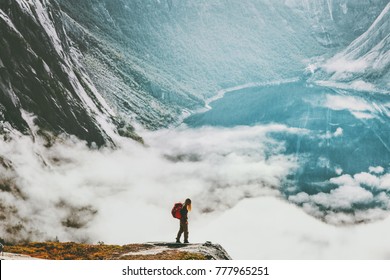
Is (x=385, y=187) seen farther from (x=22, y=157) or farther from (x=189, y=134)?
(x=22, y=157)

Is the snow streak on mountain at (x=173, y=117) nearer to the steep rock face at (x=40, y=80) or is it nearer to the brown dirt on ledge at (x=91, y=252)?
the steep rock face at (x=40, y=80)

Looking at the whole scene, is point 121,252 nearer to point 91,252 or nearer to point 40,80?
point 91,252

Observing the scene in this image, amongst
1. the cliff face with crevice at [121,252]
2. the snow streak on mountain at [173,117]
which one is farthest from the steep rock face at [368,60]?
the cliff face with crevice at [121,252]

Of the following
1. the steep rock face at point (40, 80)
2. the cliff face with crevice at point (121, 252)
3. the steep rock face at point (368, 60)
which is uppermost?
the steep rock face at point (368, 60)

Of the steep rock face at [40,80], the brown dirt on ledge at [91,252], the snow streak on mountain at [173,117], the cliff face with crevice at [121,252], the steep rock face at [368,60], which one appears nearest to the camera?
the brown dirt on ledge at [91,252]

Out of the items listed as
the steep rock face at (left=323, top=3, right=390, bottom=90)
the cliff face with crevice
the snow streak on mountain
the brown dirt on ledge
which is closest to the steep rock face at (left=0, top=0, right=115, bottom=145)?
the snow streak on mountain

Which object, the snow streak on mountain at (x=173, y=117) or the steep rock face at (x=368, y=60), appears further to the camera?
the steep rock face at (x=368, y=60)

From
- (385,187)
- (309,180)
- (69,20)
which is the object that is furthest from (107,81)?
(385,187)

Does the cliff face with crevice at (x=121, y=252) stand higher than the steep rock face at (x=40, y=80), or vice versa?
the steep rock face at (x=40, y=80)
